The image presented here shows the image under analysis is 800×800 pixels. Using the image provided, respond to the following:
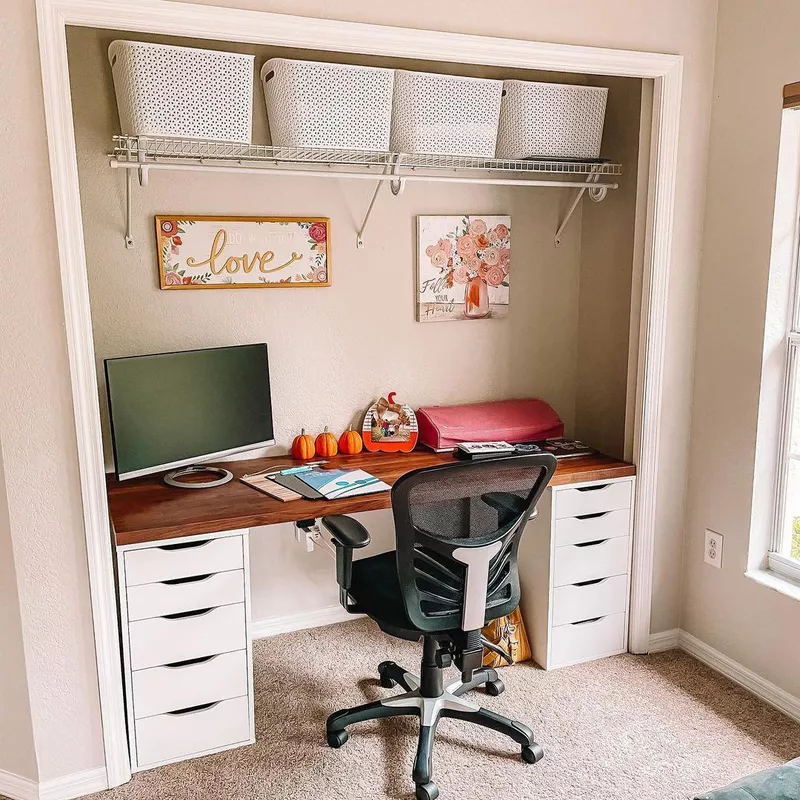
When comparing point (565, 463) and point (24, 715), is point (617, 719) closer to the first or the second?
point (565, 463)

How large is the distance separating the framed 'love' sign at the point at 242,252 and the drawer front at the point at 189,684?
1246 mm

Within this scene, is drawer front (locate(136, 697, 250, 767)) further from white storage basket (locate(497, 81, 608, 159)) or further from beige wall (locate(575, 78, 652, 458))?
white storage basket (locate(497, 81, 608, 159))

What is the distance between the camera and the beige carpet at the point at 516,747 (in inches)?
90.0

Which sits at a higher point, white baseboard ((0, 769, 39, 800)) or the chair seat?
the chair seat

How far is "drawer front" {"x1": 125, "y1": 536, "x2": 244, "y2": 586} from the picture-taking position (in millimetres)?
2236

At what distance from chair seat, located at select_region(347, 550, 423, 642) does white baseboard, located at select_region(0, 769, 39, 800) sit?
1.02 metres

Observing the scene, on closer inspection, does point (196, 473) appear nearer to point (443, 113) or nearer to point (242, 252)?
point (242, 252)

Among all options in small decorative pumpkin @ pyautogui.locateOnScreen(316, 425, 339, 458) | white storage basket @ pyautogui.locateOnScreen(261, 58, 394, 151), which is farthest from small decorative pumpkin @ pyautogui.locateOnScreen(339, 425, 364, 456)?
white storage basket @ pyautogui.locateOnScreen(261, 58, 394, 151)

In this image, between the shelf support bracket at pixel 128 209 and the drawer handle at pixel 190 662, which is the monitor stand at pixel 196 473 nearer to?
the drawer handle at pixel 190 662

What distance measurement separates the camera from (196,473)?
2.74 meters

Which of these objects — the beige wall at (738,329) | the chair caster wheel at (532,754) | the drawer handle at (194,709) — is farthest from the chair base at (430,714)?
the beige wall at (738,329)

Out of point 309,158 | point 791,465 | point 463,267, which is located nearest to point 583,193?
point 463,267

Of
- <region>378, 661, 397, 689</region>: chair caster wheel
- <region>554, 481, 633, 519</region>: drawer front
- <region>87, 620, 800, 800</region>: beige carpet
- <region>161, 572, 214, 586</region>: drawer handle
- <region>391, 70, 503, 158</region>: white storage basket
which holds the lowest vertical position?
<region>87, 620, 800, 800</region>: beige carpet

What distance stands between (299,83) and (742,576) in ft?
7.24
